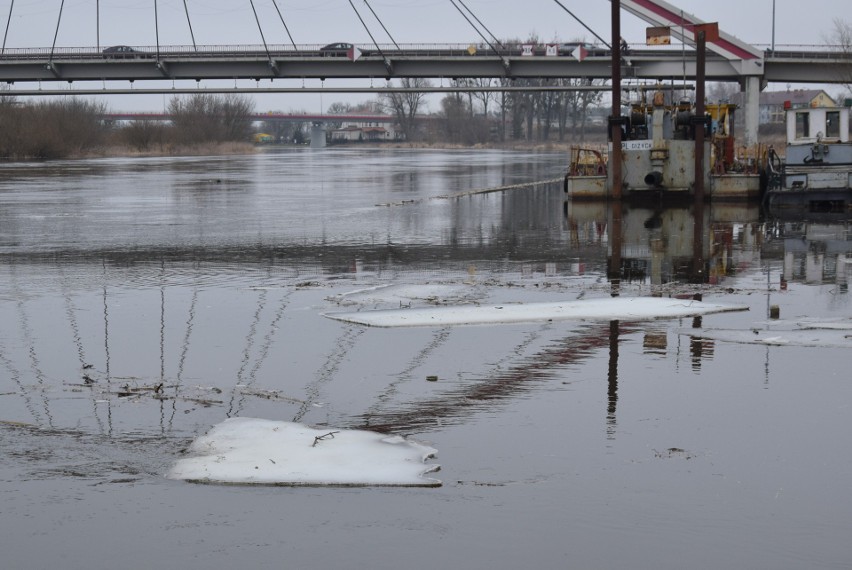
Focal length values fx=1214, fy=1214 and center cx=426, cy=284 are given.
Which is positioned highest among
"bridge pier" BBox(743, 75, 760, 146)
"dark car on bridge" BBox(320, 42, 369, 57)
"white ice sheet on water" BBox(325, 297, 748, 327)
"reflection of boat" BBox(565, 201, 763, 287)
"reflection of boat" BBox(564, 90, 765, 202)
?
"dark car on bridge" BBox(320, 42, 369, 57)

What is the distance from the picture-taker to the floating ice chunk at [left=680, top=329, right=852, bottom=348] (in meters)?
11.3

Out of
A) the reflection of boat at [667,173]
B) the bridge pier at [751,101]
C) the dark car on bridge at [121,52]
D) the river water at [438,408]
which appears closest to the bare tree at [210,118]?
the dark car on bridge at [121,52]

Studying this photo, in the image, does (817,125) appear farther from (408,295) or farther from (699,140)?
(408,295)

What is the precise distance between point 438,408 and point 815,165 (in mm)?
25937

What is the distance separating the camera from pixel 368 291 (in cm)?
1488

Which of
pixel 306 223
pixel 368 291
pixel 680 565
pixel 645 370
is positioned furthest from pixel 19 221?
pixel 680 565

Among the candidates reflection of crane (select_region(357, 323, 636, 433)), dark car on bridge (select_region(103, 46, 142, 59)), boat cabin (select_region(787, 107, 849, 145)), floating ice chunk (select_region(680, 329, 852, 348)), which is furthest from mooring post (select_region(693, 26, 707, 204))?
dark car on bridge (select_region(103, 46, 142, 59))

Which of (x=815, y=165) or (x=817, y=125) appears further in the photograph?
(x=817, y=125)

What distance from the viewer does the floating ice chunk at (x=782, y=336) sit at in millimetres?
11312

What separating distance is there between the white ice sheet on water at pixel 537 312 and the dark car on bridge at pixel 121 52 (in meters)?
79.9

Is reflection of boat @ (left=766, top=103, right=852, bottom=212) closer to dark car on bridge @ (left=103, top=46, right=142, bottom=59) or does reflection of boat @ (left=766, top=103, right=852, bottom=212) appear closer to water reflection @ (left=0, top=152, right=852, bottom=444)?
water reflection @ (left=0, top=152, right=852, bottom=444)

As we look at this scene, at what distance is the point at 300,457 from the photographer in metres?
7.60

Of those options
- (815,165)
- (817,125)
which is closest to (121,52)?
(817,125)

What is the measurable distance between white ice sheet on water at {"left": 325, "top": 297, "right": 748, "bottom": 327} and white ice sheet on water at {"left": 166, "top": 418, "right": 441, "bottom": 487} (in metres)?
4.37
